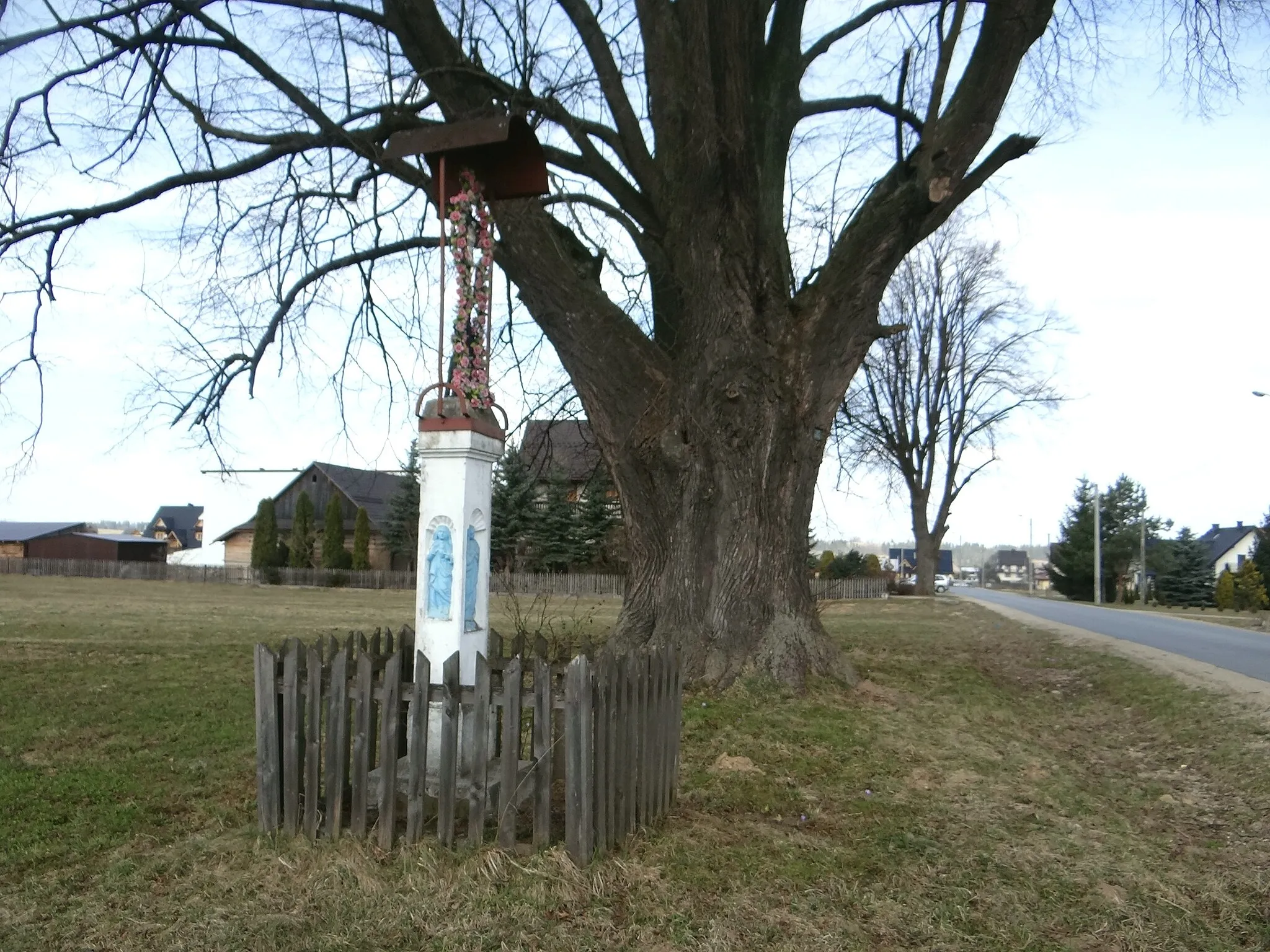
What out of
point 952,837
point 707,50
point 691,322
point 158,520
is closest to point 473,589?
point 952,837

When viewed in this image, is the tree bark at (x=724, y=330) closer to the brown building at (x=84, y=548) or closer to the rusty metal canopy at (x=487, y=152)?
the rusty metal canopy at (x=487, y=152)

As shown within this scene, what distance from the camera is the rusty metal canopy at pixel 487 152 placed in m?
5.71

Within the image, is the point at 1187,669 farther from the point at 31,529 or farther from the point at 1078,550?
the point at 31,529

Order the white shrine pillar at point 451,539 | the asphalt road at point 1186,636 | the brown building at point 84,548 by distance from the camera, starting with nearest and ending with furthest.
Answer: the white shrine pillar at point 451,539, the asphalt road at point 1186,636, the brown building at point 84,548

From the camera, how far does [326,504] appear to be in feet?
182

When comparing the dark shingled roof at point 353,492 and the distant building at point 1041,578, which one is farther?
the distant building at point 1041,578

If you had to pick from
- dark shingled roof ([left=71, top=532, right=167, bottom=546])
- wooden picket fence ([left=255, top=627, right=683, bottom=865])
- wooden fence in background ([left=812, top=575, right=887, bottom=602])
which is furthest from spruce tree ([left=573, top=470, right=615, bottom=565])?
dark shingled roof ([left=71, top=532, right=167, bottom=546])

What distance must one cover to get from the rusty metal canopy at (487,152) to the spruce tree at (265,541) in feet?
155

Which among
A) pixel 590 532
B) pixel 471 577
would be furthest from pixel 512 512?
pixel 471 577

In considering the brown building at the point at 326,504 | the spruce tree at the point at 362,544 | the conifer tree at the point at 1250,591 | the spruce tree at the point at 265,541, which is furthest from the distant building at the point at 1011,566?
the spruce tree at the point at 265,541

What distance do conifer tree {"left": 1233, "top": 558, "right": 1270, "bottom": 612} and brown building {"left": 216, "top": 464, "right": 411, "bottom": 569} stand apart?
40.1 meters

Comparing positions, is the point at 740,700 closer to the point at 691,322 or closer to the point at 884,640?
the point at 691,322

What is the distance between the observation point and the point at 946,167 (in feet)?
30.1

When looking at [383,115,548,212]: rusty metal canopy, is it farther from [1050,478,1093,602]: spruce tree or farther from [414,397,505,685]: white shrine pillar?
[1050,478,1093,602]: spruce tree
